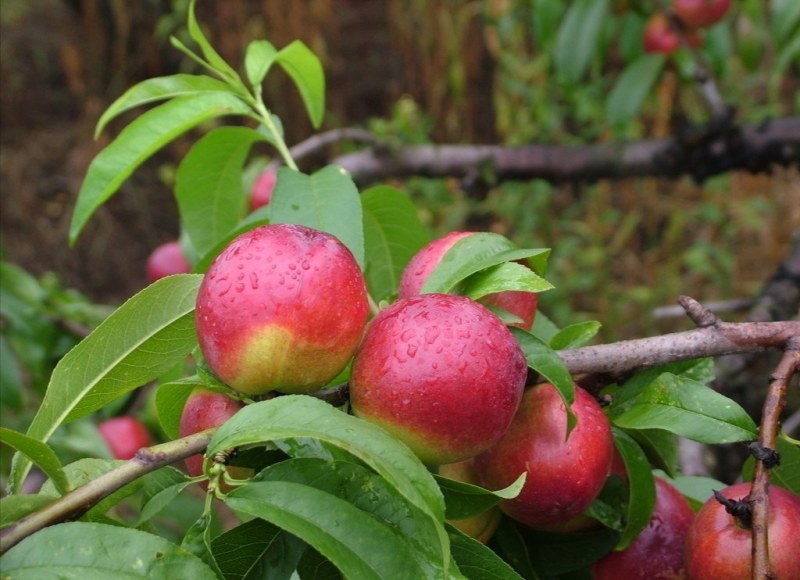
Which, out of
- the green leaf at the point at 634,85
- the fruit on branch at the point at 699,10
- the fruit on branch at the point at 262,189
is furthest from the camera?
the green leaf at the point at 634,85

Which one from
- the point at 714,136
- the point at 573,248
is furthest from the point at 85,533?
the point at 573,248

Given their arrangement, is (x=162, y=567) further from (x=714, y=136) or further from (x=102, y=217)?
(x=102, y=217)

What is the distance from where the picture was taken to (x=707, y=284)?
10.6 ft

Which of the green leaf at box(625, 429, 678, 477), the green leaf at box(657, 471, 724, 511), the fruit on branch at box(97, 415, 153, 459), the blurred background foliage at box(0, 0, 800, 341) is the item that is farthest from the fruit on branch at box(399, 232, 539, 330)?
the blurred background foliage at box(0, 0, 800, 341)

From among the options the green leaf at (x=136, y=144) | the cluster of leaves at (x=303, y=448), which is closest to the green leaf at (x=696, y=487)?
the cluster of leaves at (x=303, y=448)

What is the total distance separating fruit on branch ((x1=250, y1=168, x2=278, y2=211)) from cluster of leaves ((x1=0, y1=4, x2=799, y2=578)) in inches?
19.3

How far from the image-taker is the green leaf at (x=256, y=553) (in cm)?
55

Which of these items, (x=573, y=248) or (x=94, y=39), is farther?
(x=94, y=39)

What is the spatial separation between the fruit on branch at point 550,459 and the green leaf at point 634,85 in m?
1.21

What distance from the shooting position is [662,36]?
5.49 ft

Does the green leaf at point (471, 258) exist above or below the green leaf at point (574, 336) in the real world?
above

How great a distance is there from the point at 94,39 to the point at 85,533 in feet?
12.1

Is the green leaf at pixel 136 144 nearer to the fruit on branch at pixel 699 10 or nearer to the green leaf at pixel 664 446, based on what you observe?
the green leaf at pixel 664 446

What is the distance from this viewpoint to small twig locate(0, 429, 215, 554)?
0.48m
